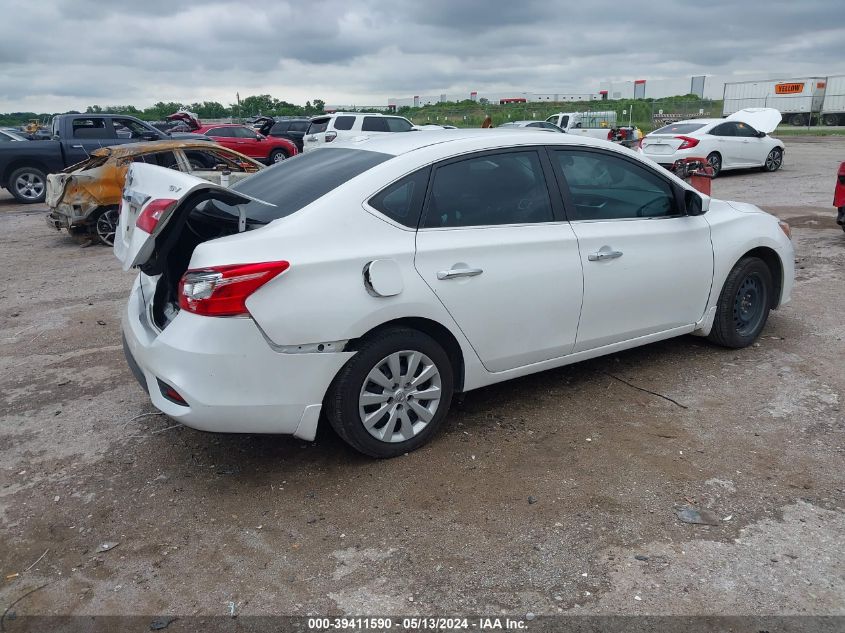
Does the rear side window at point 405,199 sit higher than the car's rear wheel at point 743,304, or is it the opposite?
the rear side window at point 405,199

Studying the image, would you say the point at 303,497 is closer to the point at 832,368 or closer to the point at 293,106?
the point at 832,368

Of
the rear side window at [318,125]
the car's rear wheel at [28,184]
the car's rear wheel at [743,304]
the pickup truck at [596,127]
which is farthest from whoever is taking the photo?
the pickup truck at [596,127]

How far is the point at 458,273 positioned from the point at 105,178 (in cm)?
809

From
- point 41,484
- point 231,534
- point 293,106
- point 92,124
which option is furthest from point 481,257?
point 293,106

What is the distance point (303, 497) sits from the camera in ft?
11.5

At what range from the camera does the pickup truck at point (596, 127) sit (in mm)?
23580

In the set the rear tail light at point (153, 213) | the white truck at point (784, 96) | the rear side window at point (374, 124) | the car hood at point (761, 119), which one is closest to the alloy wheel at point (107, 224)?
the rear tail light at point (153, 213)

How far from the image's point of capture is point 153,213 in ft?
11.2

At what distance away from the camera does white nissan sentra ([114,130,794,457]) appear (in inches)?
128

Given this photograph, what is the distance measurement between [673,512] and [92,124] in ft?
50.6

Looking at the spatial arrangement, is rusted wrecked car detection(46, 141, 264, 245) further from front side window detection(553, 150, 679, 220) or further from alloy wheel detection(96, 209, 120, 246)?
front side window detection(553, 150, 679, 220)

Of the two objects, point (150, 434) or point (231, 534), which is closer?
point (231, 534)

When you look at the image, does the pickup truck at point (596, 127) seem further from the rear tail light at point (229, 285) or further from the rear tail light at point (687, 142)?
the rear tail light at point (229, 285)

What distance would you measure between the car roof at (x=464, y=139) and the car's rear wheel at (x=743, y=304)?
145cm
